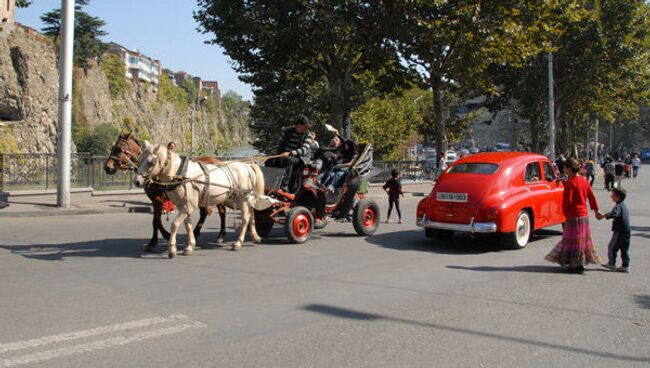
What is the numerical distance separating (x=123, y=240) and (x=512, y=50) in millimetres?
22745

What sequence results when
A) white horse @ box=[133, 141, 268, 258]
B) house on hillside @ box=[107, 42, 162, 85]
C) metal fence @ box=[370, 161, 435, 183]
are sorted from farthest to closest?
house on hillside @ box=[107, 42, 162, 85]
metal fence @ box=[370, 161, 435, 183]
white horse @ box=[133, 141, 268, 258]

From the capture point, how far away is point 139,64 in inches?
6156

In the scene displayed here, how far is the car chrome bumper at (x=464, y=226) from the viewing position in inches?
414

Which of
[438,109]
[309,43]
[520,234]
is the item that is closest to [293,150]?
[520,234]

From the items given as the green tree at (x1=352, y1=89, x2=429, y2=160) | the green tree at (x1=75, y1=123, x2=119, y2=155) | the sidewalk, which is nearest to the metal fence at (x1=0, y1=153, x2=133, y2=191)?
the sidewalk

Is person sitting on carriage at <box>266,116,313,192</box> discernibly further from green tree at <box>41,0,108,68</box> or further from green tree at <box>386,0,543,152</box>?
green tree at <box>41,0,108,68</box>

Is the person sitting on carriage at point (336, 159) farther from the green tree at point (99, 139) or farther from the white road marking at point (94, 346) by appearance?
the green tree at point (99, 139)

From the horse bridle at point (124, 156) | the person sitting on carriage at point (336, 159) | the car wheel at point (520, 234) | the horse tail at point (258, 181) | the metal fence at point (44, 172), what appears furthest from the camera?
the metal fence at point (44, 172)

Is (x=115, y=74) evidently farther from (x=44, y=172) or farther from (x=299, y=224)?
(x=299, y=224)

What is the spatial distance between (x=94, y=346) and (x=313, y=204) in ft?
23.0

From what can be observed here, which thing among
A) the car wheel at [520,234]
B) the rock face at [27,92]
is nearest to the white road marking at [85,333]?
the car wheel at [520,234]

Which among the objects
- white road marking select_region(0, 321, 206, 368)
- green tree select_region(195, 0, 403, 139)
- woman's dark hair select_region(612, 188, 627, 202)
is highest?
green tree select_region(195, 0, 403, 139)

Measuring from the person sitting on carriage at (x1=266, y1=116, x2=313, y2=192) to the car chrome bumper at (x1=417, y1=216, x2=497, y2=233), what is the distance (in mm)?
2621

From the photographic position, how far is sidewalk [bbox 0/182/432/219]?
612 inches
